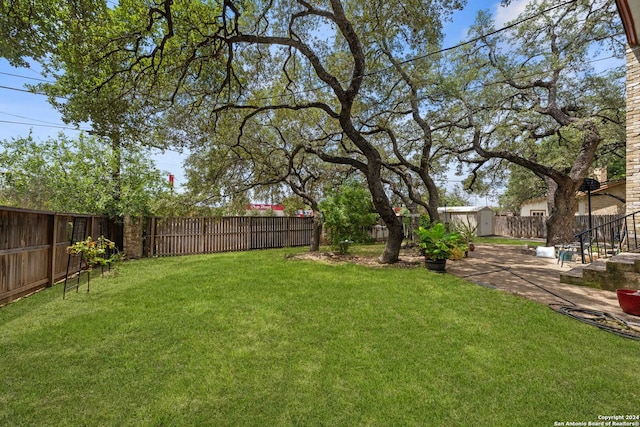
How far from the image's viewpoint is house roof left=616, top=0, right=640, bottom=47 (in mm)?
3889

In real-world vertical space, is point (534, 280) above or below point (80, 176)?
below

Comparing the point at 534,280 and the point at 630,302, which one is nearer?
the point at 630,302

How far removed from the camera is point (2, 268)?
13.5 feet

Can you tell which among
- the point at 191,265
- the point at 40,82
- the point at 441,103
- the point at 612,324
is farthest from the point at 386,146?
the point at 40,82

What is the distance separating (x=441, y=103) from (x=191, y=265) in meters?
9.98

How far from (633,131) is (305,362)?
9.38 metres

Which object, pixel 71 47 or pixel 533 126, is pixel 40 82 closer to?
pixel 71 47

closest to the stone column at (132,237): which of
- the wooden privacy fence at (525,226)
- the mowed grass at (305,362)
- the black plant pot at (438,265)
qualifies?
the mowed grass at (305,362)

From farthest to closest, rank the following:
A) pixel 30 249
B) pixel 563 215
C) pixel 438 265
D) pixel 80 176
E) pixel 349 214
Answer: pixel 563 215 → pixel 80 176 → pixel 349 214 → pixel 438 265 → pixel 30 249

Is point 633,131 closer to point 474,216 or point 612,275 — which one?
point 612,275

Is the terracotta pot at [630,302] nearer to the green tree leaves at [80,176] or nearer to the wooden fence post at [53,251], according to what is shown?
the wooden fence post at [53,251]

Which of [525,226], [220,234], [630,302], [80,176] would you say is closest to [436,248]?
[630,302]

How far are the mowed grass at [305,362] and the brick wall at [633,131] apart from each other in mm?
5211

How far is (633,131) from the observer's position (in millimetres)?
6629
